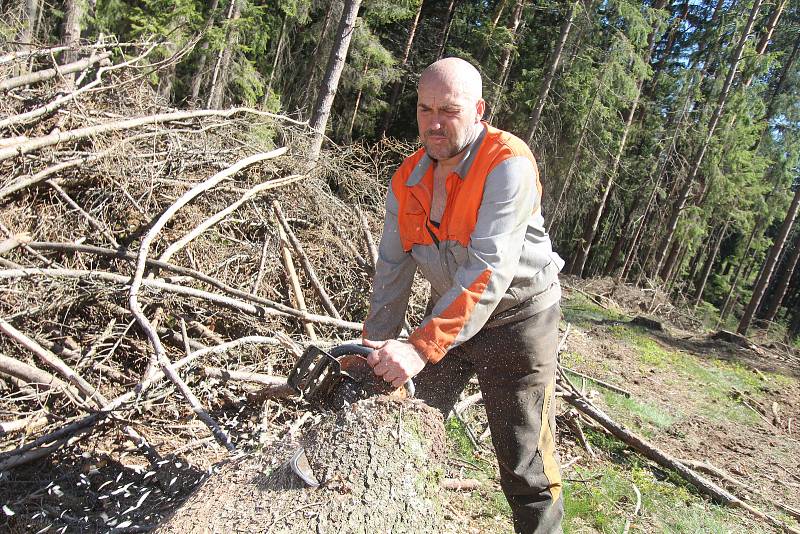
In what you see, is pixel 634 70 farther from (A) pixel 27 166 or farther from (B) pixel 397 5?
(A) pixel 27 166

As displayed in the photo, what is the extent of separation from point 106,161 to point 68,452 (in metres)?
2.16

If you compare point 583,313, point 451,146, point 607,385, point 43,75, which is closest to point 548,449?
point 451,146

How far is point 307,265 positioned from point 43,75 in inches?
104

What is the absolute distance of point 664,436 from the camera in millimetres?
5953

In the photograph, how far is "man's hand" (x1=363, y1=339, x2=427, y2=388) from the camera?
2.04 m

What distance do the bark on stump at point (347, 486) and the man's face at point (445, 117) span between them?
112 centimetres

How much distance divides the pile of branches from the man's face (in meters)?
1.41

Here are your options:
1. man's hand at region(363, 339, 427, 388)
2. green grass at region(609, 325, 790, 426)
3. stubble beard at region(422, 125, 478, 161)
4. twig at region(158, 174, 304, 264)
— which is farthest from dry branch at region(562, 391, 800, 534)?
man's hand at region(363, 339, 427, 388)

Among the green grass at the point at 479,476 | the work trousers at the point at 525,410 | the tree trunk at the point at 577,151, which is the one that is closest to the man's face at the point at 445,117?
the work trousers at the point at 525,410

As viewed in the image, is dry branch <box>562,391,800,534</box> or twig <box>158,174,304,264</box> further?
dry branch <box>562,391,800,534</box>

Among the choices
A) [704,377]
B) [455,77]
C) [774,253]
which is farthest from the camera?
[774,253]

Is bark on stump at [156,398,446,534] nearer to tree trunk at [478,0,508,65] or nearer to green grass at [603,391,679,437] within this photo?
green grass at [603,391,679,437]

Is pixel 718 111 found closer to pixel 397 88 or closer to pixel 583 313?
pixel 397 88

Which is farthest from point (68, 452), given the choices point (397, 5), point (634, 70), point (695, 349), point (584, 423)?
point (634, 70)
